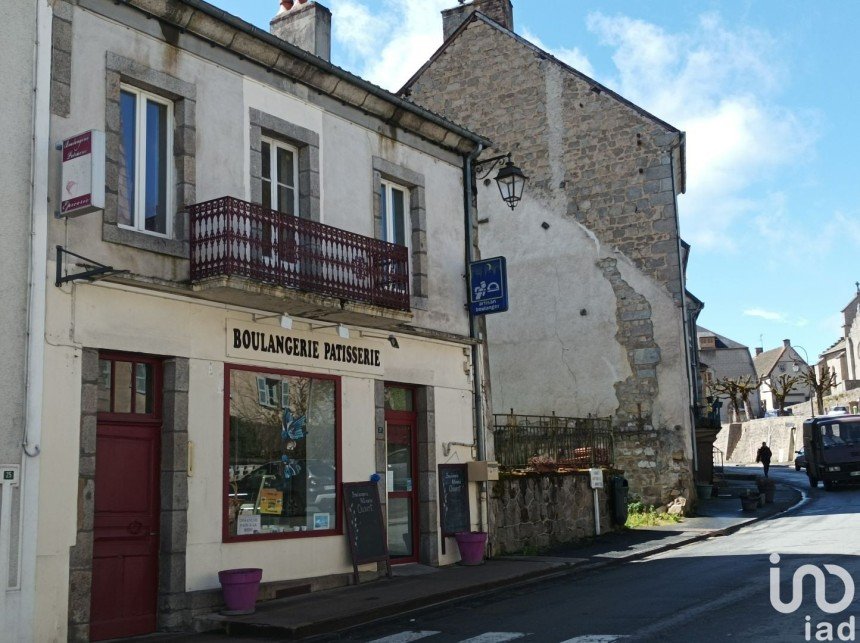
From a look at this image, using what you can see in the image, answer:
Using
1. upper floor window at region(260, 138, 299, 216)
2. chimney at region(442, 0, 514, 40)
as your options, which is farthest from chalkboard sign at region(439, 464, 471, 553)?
chimney at region(442, 0, 514, 40)

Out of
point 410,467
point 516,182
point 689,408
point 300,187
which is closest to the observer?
point 300,187

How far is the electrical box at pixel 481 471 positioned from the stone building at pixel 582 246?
25.0 feet

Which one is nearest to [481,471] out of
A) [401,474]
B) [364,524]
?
[401,474]

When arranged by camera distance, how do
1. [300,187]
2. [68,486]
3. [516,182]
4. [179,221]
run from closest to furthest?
[68,486] → [179,221] → [300,187] → [516,182]

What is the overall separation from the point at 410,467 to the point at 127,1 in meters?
7.11

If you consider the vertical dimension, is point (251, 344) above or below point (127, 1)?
below

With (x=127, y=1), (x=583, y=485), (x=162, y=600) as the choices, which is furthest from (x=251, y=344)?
(x=583, y=485)

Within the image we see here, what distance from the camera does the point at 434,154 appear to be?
14.2 m

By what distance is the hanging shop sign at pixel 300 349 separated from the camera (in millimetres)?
10505

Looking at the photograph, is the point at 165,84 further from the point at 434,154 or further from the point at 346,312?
the point at 434,154

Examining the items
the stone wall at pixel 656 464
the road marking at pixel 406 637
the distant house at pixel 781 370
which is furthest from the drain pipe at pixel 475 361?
the distant house at pixel 781 370

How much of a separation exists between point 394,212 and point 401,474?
12.3 feet

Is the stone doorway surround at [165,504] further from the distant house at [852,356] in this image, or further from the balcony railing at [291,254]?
the distant house at [852,356]

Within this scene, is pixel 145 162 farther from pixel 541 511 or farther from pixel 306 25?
pixel 541 511
